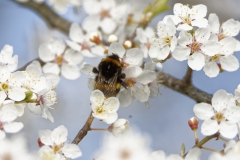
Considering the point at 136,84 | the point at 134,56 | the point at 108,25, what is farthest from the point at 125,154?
the point at 108,25

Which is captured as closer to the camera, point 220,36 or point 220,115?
point 220,115

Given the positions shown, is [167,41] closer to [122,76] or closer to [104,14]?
[122,76]

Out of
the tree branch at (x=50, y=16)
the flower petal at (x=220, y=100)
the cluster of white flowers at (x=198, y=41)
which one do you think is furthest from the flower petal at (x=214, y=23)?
the tree branch at (x=50, y=16)

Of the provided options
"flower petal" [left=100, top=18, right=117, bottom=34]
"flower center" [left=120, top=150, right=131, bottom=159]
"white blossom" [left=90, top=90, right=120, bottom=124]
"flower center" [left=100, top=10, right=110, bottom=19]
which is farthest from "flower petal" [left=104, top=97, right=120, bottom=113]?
"flower center" [left=100, top=10, right=110, bottom=19]

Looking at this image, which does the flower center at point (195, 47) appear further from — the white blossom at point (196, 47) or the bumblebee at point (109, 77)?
the bumblebee at point (109, 77)

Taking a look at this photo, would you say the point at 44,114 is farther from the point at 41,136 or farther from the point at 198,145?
the point at 198,145

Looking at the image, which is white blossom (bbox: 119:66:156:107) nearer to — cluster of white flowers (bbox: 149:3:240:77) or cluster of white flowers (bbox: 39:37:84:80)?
cluster of white flowers (bbox: 149:3:240:77)
